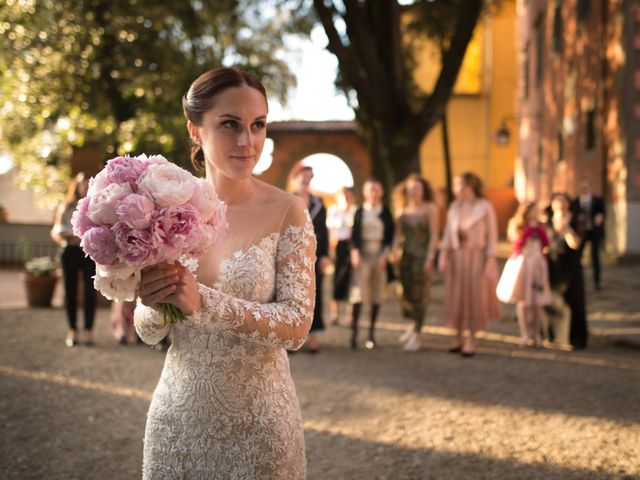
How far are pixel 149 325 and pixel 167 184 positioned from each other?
580 mm

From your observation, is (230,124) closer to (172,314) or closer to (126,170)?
(126,170)

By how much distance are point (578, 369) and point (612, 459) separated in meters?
3.21

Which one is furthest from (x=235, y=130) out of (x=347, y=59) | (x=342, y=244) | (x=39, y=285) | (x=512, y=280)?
(x=39, y=285)

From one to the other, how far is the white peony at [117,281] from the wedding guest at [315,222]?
6656 mm

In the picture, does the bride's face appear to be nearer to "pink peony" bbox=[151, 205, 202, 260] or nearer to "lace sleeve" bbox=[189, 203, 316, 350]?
"lace sleeve" bbox=[189, 203, 316, 350]

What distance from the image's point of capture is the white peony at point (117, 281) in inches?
73.4

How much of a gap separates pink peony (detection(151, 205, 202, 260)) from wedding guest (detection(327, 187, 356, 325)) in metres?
8.48

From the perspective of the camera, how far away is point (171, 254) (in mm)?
1815

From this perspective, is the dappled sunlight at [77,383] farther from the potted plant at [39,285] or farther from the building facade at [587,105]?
the building facade at [587,105]

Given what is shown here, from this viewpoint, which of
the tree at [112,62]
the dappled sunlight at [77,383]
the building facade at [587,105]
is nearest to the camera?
the dappled sunlight at [77,383]

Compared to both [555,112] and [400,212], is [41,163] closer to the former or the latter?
[400,212]

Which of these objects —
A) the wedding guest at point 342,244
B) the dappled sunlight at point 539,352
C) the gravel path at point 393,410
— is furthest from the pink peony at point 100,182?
the wedding guest at point 342,244

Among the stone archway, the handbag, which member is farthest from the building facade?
the handbag

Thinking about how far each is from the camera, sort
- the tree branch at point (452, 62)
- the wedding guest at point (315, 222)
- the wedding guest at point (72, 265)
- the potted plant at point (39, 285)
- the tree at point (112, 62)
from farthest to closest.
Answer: the tree at point (112, 62)
the potted plant at point (39, 285)
the tree branch at point (452, 62)
the wedding guest at point (72, 265)
the wedding guest at point (315, 222)
